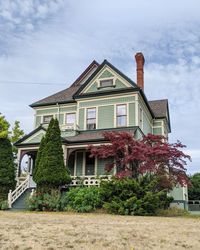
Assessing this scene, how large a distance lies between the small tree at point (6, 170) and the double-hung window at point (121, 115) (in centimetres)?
817

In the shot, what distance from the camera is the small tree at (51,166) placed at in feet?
62.2

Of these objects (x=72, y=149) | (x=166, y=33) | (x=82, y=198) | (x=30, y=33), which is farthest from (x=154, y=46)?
(x=72, y=149)

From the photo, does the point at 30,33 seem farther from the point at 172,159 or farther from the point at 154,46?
the point at 172,159

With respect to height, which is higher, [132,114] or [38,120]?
[38,120]

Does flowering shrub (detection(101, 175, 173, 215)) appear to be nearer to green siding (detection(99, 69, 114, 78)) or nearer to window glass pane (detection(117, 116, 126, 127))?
window glass pane (detection(117, 116, 126, 127))

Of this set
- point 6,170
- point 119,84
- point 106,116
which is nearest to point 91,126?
point 106,116

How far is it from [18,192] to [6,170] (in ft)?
6.28

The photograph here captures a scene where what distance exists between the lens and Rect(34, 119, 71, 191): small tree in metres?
19.0

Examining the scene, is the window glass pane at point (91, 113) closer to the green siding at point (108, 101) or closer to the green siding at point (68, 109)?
the green siding at point (108, 101)

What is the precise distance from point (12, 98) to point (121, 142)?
36.4ft

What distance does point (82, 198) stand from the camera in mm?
17734

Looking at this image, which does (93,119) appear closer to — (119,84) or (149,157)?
(119,84)

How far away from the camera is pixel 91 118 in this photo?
25.5 m

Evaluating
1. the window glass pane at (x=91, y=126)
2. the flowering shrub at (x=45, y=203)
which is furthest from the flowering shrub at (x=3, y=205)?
the window glass pane at (x=91, y=126)
